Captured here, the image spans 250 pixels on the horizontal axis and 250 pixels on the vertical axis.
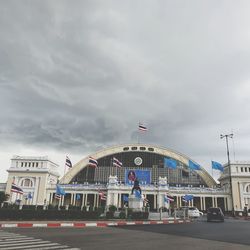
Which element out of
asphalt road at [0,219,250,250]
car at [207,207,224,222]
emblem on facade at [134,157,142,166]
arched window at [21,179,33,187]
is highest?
emblem on facade at [134,157,142,166]

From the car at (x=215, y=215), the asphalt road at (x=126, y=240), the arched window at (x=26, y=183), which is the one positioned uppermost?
the arched window at (x=26, y=183)

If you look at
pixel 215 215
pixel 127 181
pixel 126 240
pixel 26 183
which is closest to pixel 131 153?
pixel 127 181

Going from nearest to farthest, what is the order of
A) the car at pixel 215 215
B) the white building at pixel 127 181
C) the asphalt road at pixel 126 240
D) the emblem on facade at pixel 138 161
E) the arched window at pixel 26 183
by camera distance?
the asphalt road at pixel 126 240 → the car at pixel 215 215 → the white building at pixel 127 181 → the arched window at pixel 26 183 → the emblem on facade at pixel 138 161

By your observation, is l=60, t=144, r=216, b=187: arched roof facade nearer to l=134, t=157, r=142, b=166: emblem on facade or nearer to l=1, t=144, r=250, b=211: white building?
l=1, t=144, r=250, b=211: white building

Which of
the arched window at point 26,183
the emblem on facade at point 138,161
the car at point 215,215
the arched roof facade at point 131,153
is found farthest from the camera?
the arched roof facade at point 131,153

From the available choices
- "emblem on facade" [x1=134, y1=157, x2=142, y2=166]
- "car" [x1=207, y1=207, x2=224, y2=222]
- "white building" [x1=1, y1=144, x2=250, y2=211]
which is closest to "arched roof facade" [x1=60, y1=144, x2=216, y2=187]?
"white building" [x1=1, y1=144, x2=250, y2=211]

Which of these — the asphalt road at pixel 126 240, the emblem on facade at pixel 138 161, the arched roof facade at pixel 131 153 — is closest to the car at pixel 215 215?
the asphalt road at pixel 126 240

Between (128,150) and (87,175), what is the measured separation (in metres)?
19.2

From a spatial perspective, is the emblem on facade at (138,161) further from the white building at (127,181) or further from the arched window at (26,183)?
the arched window at (26,183)

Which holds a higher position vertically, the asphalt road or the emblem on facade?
the emblem on facade

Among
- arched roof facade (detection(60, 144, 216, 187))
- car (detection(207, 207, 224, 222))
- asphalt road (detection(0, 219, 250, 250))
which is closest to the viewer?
asphalt road (detection(0, 219, 250, 250))

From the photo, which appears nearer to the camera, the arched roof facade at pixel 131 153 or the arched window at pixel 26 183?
the arched window at pixel 26 183

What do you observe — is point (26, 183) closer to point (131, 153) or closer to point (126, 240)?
point (131, 153)

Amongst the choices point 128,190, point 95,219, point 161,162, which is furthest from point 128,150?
point 95,219
